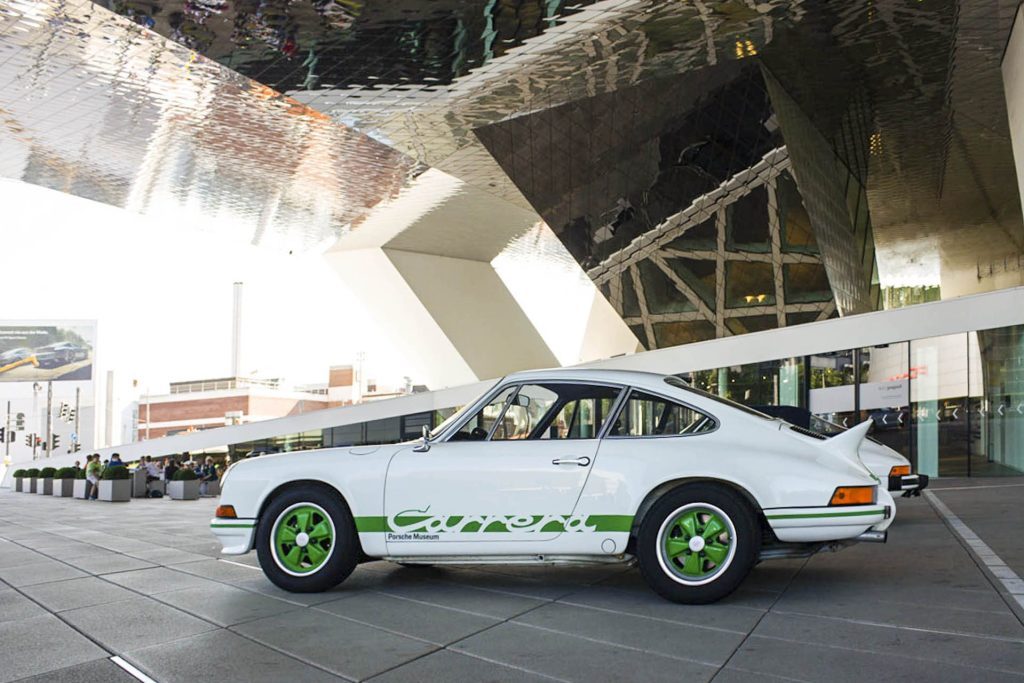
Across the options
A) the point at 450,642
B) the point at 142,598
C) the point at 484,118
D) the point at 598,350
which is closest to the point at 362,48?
the point at 484,118

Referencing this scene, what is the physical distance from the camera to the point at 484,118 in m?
24.7

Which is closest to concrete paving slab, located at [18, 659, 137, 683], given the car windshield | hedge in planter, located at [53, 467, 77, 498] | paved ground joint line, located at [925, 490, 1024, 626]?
the car windshield

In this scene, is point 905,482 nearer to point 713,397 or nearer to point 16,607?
point 713,397

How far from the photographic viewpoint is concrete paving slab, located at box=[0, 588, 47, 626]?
5.54 m

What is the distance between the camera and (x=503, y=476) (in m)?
5.89

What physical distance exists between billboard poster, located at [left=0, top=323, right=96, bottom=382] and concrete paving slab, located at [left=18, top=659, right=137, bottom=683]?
112m

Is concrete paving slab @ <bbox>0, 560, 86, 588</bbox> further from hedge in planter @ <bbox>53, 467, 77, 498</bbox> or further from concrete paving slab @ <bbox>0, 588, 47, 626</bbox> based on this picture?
hedge in planter @ <bbox>53, 467, 77, 498</bbox>

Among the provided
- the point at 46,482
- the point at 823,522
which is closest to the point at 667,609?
the point at 823,522

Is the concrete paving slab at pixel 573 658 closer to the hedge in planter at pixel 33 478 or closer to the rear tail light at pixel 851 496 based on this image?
the rear tail light at pixel 851 496

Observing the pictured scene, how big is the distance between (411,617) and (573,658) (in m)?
1.40

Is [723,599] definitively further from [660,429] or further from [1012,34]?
[1012,34]

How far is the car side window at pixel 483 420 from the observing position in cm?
620

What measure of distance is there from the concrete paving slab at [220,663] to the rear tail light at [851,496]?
3123 millimetres

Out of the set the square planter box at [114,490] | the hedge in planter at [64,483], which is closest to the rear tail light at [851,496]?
the square planter box at [114,490]
